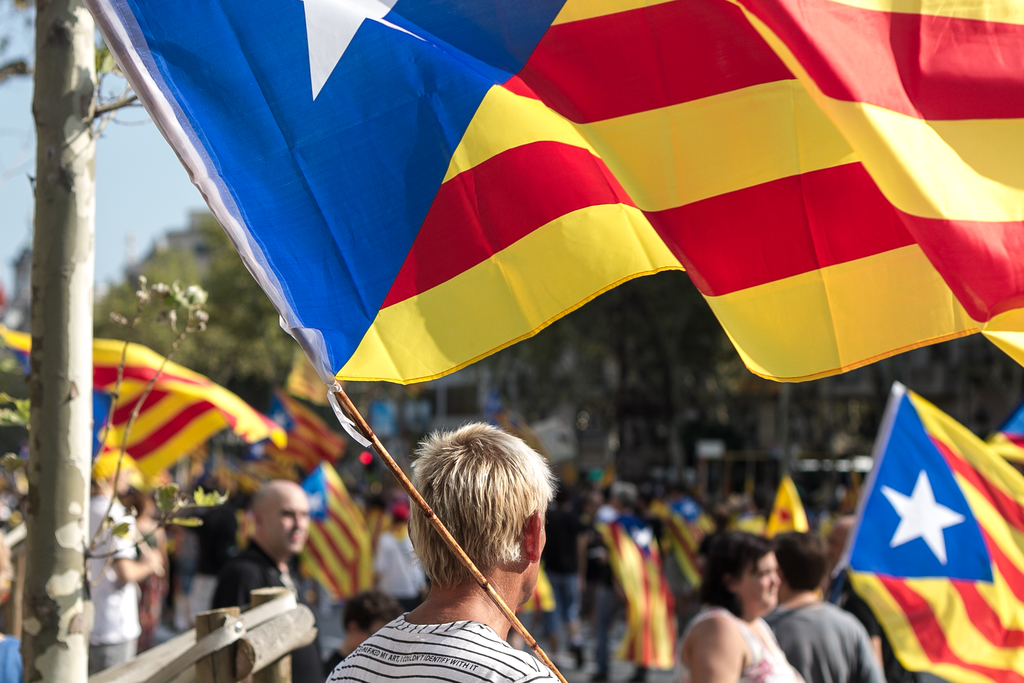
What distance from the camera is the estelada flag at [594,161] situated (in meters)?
2.24

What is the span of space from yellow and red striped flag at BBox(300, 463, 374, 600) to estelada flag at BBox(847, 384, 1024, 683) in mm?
7820

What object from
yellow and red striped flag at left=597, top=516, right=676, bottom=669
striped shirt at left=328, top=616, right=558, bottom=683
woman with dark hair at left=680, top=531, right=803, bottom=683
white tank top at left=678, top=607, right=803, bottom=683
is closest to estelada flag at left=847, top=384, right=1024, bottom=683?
woman with dark hair at left=680, top=531, right=803, bottom=683

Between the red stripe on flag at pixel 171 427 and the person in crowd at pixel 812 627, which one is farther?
the red stripe on flag at pixel 171 427

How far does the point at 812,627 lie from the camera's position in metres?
→ 4.13

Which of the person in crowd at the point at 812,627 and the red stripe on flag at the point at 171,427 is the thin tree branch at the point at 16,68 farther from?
the person in crowd at the point at 812,627

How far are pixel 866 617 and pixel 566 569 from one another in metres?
6.35

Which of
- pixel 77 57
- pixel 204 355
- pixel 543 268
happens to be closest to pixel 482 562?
pixel 543 268

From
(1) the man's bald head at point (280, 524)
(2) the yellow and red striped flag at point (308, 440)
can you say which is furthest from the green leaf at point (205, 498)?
(2) the yellow and red striped flag at point (308, 440)

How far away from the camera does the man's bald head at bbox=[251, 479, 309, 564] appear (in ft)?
15.2

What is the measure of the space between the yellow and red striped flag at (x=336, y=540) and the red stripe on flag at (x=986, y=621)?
8.19 meters

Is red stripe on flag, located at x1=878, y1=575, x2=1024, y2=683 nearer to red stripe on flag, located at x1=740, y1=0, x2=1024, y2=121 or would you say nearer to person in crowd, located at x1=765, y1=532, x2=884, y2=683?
person in crowd, located at x1=765, y1=532, x2=884, y2=683

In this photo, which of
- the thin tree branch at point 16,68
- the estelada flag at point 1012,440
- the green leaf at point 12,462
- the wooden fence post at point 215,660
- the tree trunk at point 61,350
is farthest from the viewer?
the estelada flag at point 1012,440

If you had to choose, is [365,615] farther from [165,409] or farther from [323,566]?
[323,566]

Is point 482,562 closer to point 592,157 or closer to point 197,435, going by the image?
point 592,157
